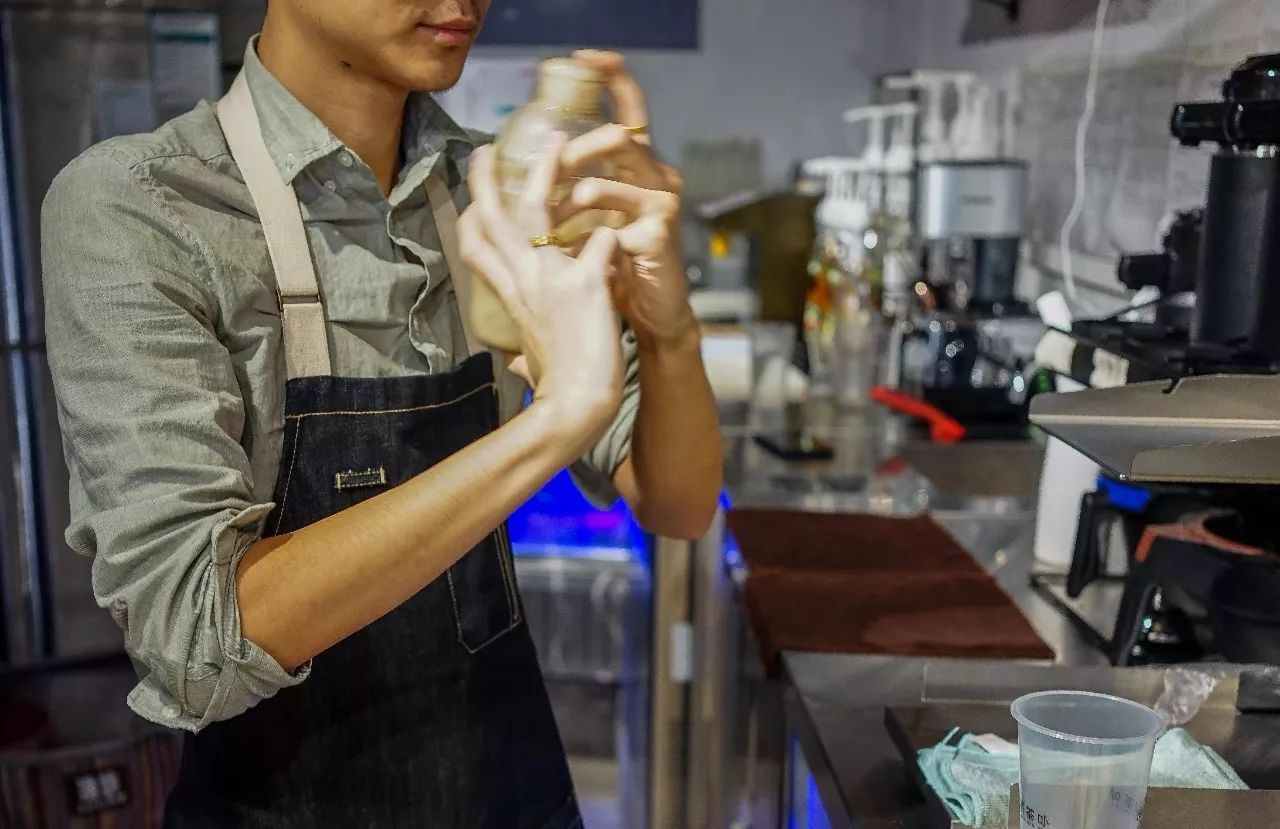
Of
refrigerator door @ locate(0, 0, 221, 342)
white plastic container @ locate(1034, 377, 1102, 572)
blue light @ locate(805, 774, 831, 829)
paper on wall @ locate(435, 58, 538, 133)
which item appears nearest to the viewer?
blue light @ locate(805, 774, 831, 829)

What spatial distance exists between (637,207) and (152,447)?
0.42 m

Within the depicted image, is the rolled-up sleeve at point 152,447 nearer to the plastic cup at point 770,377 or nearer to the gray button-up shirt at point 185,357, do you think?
the gray button-up shirt at point 185,357

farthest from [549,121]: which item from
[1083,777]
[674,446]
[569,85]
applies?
[1083,777]

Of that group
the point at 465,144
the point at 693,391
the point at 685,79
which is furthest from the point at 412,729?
the point at 685,79

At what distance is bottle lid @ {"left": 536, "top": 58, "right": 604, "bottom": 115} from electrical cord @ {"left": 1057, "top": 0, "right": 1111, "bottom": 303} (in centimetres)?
187

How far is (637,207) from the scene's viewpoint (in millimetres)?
1052

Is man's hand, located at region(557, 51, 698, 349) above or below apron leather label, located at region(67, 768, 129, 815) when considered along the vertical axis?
above

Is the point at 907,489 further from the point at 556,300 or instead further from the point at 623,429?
the point at 556,300

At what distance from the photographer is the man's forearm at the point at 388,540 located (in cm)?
99

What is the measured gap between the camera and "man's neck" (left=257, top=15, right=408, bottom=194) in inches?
48.8

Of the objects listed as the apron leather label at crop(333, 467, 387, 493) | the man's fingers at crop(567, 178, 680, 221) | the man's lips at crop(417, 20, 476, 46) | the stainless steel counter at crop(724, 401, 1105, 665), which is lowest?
the stainless steel counter at crop(724, 401, 1105, 665)

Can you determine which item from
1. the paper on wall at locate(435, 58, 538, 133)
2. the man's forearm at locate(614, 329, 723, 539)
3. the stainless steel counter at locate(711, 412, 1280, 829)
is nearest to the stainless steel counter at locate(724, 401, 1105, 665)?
the stainless steel counter at locate(711, 412, 1280, 829)

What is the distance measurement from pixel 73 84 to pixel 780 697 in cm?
264

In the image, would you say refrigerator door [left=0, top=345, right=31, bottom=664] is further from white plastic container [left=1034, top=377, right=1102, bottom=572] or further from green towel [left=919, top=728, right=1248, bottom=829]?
green towel [left=919, top=728, right=1248, bottom=829]
